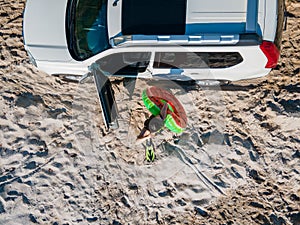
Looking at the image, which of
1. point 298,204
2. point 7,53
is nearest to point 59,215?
point 7,53

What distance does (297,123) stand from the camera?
20.2 ft

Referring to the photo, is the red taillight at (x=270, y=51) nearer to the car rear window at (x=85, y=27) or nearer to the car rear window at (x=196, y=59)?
the car rear window at (x=196, y=59)

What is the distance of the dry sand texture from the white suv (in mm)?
754

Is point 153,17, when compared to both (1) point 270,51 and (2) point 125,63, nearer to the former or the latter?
(2) point 125,63

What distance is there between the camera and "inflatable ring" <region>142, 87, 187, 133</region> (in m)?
6.18

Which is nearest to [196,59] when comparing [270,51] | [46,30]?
[270,51]

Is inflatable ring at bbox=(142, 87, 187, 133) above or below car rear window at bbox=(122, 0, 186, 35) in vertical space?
below

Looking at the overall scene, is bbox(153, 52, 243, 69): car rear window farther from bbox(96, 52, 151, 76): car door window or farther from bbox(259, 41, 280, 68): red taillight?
bbox(259, 41, 280, 68): red taillight

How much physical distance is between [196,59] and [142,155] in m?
1.90

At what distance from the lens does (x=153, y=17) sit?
5.19 m

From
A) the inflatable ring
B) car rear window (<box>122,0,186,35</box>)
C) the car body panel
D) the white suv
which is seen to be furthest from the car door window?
the inflatable ring

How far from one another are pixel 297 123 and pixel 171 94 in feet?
6.35

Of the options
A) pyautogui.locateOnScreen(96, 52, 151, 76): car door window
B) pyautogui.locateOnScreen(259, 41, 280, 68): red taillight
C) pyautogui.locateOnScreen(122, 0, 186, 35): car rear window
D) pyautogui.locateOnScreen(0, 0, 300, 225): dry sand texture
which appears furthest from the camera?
A: pyautogui.locateOnScreen(0, 0, 300, 225): dry sand texture

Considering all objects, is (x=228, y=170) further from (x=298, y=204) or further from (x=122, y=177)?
(x=122, y=177)
